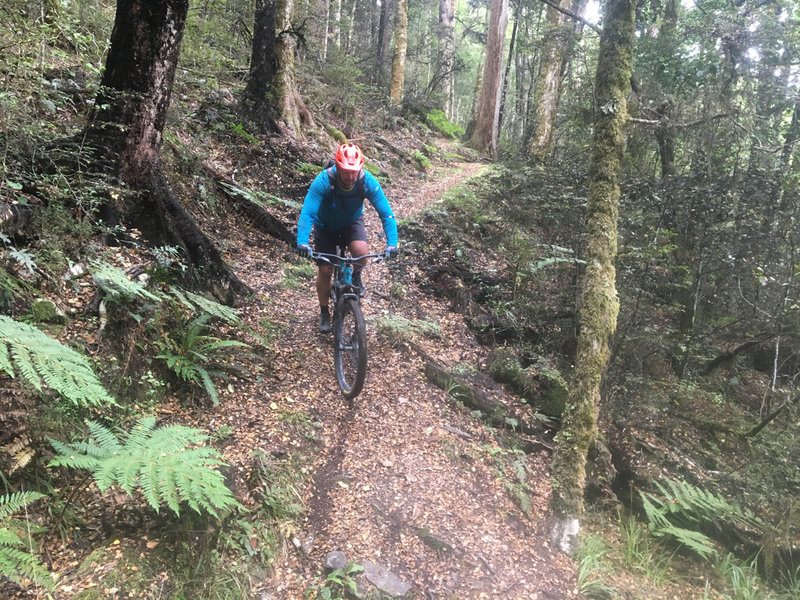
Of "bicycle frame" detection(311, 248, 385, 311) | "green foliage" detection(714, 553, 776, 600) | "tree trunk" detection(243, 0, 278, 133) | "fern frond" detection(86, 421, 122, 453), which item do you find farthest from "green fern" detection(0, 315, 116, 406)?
"tree trunk" detection(243, 0, 278, 133)

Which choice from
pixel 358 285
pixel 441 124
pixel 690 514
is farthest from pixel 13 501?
pixel 441 124

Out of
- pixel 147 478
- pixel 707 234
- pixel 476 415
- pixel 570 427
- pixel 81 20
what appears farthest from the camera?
pixel 707 234

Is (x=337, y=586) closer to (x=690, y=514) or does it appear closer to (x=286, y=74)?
(x=690, y=514)

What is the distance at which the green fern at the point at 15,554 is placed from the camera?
72.7 inches

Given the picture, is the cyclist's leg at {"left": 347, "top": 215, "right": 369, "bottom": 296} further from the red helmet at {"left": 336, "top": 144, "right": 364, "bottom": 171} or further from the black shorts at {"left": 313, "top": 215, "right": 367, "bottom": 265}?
the red helmet at {"left": 336, "top": 144, "right": 364, "bottom": 171}

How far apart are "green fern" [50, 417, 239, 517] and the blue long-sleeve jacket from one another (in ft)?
7.80

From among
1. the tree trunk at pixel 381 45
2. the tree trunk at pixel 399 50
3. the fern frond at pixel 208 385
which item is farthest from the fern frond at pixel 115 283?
the tree trunk at pixel 381 45

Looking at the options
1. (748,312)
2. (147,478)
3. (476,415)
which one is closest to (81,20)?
(147,478)

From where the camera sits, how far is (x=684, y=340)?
6836 mm

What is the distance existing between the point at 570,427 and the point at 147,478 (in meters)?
3.72

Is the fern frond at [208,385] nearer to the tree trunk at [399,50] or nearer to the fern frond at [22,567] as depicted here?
the fern frond at [22,567]

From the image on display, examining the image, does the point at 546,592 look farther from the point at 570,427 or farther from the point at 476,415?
the point at 476,415

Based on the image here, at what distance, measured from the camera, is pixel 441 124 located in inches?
843

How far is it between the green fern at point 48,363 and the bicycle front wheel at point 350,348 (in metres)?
2.36
